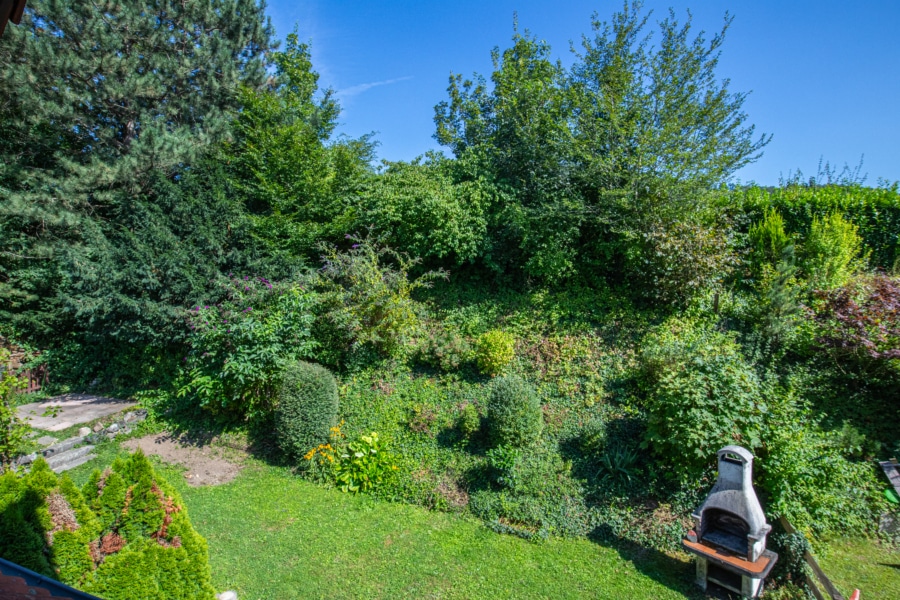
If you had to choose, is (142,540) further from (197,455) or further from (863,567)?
(863,567)

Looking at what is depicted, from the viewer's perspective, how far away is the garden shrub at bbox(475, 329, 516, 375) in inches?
314

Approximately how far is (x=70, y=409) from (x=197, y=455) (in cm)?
418

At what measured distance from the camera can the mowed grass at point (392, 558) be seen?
473 cm

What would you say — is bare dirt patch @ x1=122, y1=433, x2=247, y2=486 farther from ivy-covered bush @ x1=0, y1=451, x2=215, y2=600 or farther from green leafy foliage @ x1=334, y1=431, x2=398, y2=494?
ivy-covered bush @ x1=0, y1=451, x2=215, y2=600

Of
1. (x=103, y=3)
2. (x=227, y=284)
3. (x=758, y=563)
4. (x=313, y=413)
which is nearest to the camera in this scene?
(x=758, y=563)

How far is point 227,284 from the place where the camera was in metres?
9.38

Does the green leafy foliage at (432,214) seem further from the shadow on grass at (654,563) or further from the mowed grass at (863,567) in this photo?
the mowed grass at (863,567)

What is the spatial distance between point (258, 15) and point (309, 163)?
5.60m

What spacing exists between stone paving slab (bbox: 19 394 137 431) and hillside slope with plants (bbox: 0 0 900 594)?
0.54 m

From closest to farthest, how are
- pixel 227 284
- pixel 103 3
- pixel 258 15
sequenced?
pixel 227 284 < pixel 103 3 < pixel 258 15

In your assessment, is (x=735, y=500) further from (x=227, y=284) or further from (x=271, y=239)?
(x=271, y=239)

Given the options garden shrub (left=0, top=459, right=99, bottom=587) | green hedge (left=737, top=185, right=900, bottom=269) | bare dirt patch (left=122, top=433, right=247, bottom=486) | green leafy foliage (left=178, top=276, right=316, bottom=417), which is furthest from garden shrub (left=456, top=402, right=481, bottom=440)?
green hedge (left=737, top=185, right=900, bottom=269)

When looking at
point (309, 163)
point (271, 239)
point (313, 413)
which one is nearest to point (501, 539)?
point (313, 413)

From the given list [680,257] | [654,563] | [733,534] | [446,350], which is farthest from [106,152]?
[733,534]
